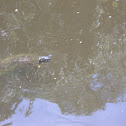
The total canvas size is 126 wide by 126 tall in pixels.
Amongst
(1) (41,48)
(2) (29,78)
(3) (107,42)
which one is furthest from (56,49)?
(3) (107,42)

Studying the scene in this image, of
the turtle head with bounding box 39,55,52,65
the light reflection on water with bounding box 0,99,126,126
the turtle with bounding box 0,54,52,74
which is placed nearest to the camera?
the light reflection on water with bounding box 0,99,126,126

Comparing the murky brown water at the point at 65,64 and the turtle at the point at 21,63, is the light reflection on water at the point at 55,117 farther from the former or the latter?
the turtle at the point at 21,63

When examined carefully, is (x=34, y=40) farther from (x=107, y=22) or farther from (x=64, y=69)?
(x=107, y=22)

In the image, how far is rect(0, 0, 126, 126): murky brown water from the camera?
329 centimetres

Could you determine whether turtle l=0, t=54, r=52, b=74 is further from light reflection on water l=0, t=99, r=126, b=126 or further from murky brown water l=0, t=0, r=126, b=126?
light reflection on water l=0, t=99, r=126, b=126

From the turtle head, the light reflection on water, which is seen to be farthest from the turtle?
the light reflection on water

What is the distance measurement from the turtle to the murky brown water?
84 mm

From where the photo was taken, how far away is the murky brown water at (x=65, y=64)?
10.8 ft

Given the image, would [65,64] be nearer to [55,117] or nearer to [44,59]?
[44,59]

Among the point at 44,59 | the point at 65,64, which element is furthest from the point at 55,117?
the point at 44,59

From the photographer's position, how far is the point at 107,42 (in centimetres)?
402

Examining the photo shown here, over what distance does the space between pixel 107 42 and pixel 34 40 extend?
1.66m

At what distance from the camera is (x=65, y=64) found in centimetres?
370

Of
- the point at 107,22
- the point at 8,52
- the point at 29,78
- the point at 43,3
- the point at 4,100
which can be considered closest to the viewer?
the point at 4,100
